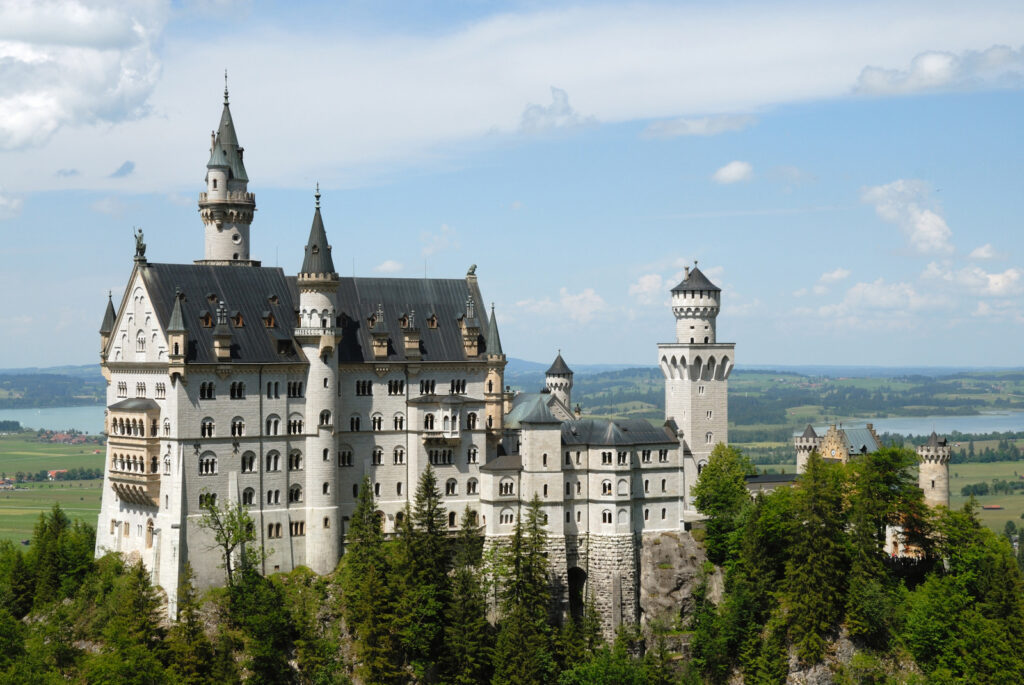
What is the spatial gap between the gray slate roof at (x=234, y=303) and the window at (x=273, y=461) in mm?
7059

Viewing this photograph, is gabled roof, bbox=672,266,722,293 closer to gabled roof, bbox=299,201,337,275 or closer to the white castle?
the white castle

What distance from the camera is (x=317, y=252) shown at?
102625 millimetres

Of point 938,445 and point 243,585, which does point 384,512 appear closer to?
point 243,585

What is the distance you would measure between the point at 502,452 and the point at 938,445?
40713mm

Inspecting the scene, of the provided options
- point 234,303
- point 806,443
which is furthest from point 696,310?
point 234,303

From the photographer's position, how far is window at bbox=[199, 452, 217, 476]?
9769cm

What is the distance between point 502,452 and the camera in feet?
366

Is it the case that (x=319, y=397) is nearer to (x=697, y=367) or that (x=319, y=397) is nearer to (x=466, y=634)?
(x=466, y=634)

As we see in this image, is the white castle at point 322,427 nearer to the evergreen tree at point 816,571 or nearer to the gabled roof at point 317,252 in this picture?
the gabled roof at point 317,252

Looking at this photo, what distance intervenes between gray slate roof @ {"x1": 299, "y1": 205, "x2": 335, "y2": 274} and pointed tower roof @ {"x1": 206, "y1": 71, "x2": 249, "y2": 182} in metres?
11.8

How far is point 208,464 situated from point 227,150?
91.5ft

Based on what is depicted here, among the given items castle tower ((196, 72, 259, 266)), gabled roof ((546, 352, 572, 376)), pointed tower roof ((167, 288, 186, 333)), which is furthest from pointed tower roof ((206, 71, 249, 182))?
gabled roof ((546, 352, 572, 376))

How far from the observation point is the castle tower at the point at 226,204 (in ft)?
361

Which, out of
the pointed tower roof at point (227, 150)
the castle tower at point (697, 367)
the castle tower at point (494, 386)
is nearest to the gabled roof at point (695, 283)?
the castle tower at point (697, 367)
